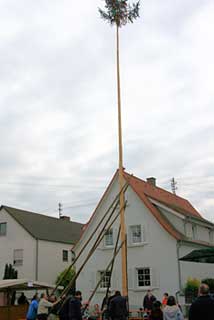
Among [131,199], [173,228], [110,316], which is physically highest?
[131,199]

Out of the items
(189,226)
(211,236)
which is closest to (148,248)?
(189,226)

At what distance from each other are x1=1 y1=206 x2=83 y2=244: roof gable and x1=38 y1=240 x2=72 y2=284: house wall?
0.57 metres

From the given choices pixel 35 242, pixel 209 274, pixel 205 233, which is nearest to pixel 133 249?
pixel 209 274

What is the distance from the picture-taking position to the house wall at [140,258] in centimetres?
2903

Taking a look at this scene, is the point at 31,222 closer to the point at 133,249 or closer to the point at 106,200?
the point at 106,200

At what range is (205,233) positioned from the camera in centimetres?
3553

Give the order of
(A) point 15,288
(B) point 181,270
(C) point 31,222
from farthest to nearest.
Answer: (C) point 31,222 < (B) point 181,270 < (A) point 15,288

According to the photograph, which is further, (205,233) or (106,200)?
(205,233)

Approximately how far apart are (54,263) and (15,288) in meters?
17.2

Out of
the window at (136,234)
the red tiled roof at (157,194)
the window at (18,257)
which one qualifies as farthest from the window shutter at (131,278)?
the window at (18,257)

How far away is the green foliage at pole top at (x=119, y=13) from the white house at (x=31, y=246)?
23.8 meters

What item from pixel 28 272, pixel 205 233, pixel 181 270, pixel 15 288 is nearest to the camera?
pixel 15 288

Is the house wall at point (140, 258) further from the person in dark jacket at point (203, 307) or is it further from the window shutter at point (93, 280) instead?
the person in dark jacket at point (203, 307)

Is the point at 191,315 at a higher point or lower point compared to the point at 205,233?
lower
